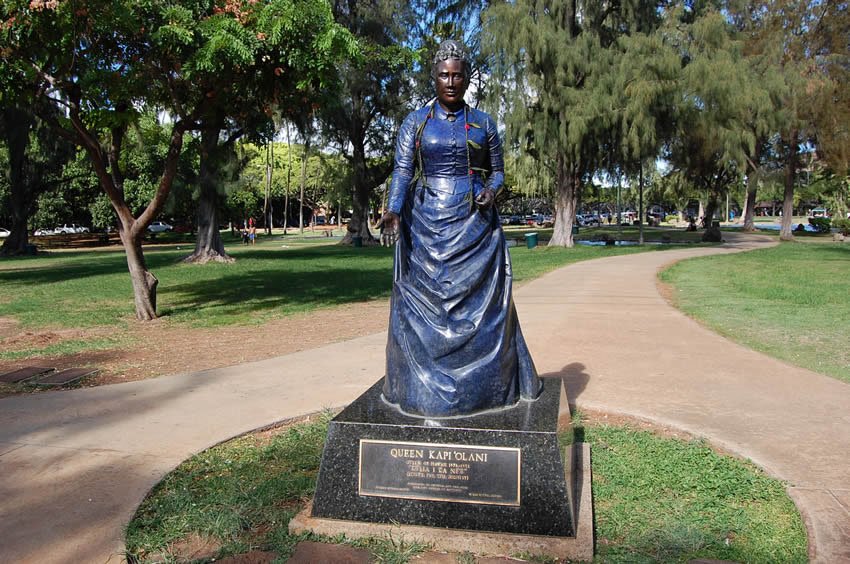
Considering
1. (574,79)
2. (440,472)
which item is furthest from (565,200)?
(440,472)

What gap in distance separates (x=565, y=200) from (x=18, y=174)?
2394cm

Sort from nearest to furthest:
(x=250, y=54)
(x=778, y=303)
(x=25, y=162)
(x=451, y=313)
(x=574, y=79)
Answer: (x=451, y=313) < (x=250, y=54) < (x=778, y=303) < (x=574, y=79) < (x=25, y=162)

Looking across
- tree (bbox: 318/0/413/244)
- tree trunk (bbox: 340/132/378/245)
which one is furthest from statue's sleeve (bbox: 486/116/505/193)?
tree trunk (bbox: 340/132/378/245)

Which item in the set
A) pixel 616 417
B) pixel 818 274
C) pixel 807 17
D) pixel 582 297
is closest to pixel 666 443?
pixel 616 417

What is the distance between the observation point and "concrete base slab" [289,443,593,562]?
10.5 ft

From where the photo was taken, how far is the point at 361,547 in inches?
130

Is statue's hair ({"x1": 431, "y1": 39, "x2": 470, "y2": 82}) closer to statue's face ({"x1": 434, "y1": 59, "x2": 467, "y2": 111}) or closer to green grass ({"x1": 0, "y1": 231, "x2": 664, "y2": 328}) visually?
statue's face ({"x1": 434, "y1": 59, "x2": 467, "y2": 111})

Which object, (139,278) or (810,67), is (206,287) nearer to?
(139,278)

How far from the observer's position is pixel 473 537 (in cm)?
329

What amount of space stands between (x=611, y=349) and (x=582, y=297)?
4.92 meters

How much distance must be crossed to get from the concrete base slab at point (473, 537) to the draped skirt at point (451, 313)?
601 millimetres

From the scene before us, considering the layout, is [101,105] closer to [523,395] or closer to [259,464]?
[259,464]

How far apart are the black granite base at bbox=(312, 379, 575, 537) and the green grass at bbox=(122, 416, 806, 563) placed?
205mm

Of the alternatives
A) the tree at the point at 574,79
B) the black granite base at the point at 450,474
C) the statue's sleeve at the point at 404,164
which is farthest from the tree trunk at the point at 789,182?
the black granite base at the point at 450,474
